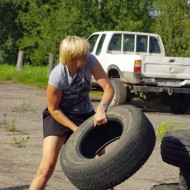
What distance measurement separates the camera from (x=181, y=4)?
71.5 feet

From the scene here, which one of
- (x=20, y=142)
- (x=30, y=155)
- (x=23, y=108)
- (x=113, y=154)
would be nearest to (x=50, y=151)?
(x=113, y=154)

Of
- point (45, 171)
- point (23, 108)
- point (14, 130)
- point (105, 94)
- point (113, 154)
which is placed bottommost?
point (23, 108)

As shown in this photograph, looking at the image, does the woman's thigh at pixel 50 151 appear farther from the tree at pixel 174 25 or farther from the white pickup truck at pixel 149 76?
the tree at pixel 174 25

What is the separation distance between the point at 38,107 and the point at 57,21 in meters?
10.3

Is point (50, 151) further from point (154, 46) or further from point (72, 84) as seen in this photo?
point (154, 46)

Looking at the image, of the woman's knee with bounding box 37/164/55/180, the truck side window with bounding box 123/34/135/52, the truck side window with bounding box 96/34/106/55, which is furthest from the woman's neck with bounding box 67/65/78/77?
the truck side window with bounding box 123/34/135/52

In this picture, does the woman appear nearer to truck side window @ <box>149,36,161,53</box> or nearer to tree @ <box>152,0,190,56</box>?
truck side window @ <box>149,36,161,53</box>

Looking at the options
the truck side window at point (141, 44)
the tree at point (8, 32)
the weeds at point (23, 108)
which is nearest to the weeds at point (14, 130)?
the weeds at point (23, 108)

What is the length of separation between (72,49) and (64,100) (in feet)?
1.82

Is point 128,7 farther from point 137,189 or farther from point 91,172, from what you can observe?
point 91,172

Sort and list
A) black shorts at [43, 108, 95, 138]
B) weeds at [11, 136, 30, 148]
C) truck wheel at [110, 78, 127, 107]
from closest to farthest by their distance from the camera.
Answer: black shorts at [43, 108, 95, 138] < weeds at [11, 136, 30, 148] < truck wheel at [110, 78, 127, 107]

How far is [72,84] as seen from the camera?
228 inches

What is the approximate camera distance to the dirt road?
7488 mm

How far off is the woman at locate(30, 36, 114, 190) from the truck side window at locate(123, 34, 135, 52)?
1172 centimetres
